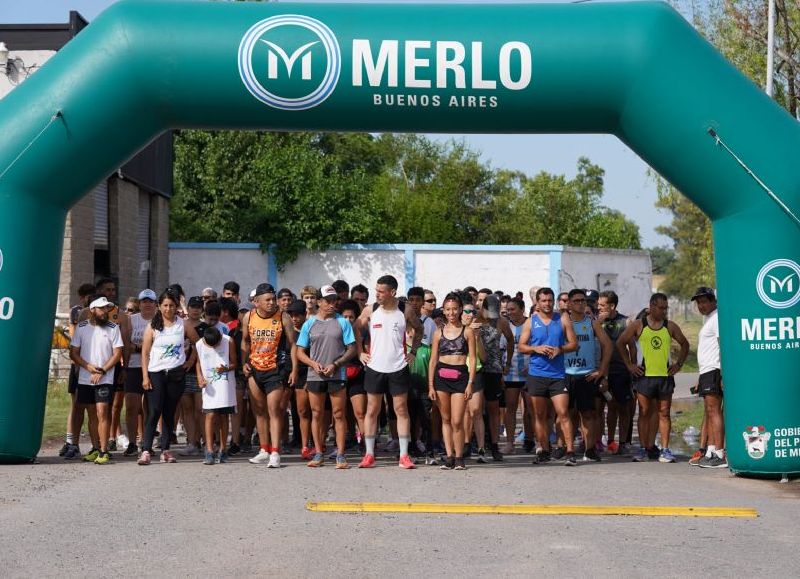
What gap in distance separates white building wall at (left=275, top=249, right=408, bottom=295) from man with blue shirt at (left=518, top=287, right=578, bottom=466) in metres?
15.9

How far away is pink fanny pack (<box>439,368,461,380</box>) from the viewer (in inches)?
464

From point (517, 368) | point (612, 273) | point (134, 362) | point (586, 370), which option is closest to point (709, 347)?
point (586, 370)

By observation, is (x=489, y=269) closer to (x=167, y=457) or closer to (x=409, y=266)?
(x=409, y=266)

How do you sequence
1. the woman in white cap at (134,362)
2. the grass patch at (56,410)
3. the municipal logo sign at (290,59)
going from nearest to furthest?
1. the municipal logo sign at (290,59)
2. the woman in white cap at (134,362)
3. the grass patch at (56,410)

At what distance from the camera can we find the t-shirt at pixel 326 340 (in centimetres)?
1197

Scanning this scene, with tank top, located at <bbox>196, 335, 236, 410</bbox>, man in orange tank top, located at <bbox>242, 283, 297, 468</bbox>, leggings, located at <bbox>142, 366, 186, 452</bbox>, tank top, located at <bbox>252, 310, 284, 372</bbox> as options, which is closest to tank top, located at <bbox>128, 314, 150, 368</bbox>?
leggings, located at <bbox>142, 366, 186, 452</bbox>

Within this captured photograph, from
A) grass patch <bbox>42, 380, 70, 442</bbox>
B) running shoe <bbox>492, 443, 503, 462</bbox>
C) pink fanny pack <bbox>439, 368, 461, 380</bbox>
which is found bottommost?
running shoe <bbox>492, 443, 503, 462</bbox>

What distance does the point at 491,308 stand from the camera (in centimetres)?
1291

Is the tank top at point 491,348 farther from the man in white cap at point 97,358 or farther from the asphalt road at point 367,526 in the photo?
the man in white cap at point 97,358

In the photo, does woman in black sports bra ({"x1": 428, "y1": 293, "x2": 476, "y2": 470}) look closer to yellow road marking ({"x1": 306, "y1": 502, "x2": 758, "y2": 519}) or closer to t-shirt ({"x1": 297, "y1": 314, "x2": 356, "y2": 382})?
t-shirt ({"x1": 297, "y1": 314, "x2": 356, "y2": 382})

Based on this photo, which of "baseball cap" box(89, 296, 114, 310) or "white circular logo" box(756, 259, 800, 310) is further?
"baseball cap" box(89, 296, 114, 310)

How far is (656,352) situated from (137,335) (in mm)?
5809

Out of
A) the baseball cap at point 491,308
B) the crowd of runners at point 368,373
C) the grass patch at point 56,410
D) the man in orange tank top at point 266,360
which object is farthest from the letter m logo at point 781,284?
the grass patch at point 56,410

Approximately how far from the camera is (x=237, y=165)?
33.2 metres
